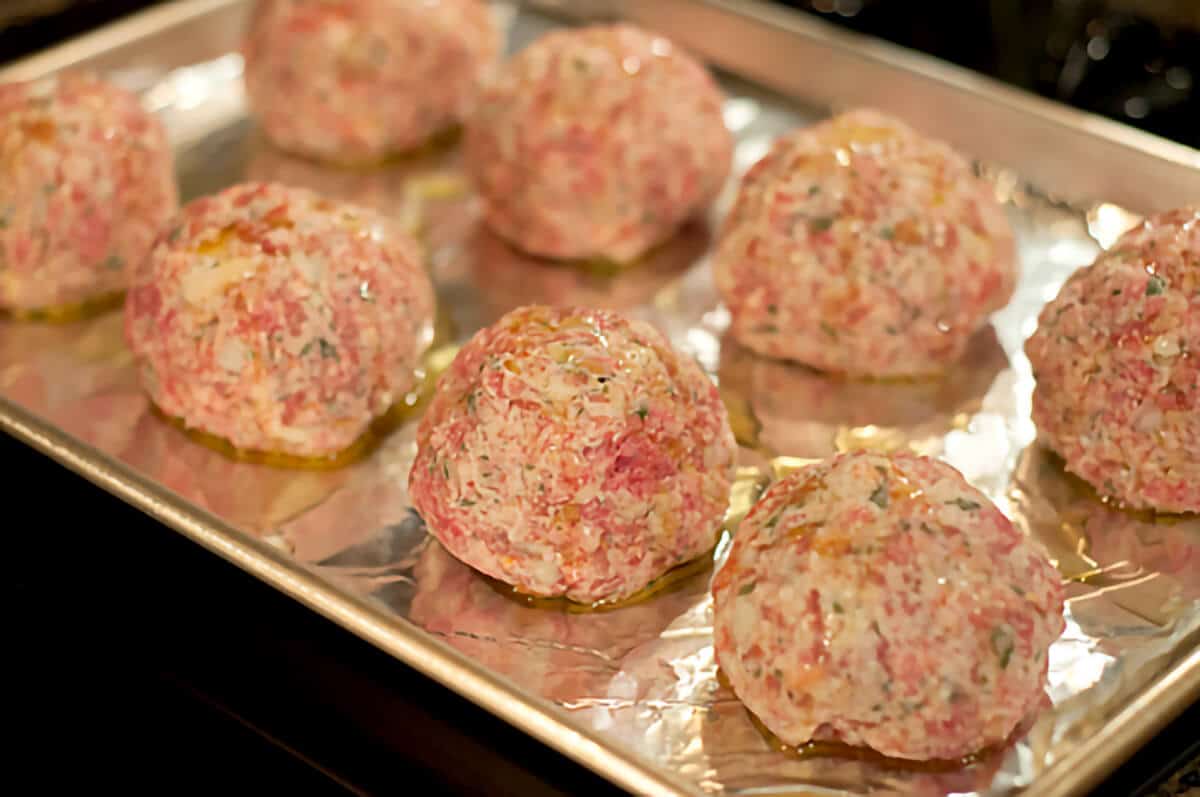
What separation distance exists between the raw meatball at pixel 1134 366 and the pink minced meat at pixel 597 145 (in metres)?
0.86

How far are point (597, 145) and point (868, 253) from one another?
24.2 inches

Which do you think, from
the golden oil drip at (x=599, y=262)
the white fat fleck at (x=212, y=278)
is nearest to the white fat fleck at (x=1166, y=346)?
the golden oil drip at (x=599, y=262)

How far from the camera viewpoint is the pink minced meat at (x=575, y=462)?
2.22 metres

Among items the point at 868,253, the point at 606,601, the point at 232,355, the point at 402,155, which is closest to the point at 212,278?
the point at 232,355

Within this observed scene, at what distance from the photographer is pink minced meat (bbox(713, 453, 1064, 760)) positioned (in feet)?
6.37

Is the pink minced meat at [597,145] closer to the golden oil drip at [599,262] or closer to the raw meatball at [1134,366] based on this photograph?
the golden oil drip at [599,262]

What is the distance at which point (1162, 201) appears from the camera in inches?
121

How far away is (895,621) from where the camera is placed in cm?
194

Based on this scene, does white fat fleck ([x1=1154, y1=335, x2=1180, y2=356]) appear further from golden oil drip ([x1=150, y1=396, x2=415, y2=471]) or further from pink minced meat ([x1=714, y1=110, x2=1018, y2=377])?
golden oil drip ([x1=150, y1=396, x2=415, y2=471])

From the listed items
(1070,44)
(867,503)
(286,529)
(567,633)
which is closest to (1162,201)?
(1070,44)

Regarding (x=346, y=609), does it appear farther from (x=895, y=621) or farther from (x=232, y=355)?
(x=895, y=621)

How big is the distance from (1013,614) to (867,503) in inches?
9.2

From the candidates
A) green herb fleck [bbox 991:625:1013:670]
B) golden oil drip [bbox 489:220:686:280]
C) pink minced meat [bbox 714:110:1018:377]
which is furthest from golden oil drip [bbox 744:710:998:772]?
golden oil drip [bbox 489:220:686:280]

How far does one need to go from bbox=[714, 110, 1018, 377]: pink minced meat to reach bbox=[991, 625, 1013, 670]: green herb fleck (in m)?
0.83
